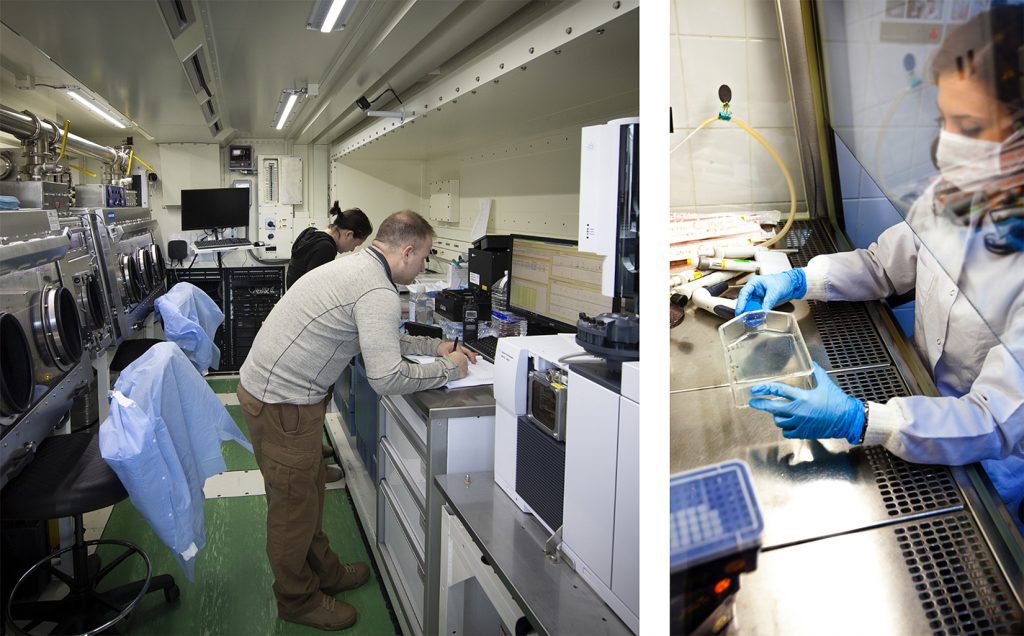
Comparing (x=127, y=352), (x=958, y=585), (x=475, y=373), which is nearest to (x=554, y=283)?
(x=475, y=373)

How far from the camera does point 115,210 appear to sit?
14.2ft

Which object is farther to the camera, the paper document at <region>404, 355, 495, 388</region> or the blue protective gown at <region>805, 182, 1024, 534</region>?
the paper document at <region>404, 355, 495, 388</region>

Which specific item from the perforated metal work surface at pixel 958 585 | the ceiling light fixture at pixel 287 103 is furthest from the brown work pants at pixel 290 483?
the ceiling light fixture at pixel 287 103

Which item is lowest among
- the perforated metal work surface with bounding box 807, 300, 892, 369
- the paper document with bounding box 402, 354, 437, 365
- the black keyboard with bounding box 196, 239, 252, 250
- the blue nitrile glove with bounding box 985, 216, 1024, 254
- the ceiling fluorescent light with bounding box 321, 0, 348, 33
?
the paper document with bounding box 402, 354, 437, 365

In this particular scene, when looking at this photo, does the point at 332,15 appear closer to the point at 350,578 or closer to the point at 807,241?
the point at 807,241

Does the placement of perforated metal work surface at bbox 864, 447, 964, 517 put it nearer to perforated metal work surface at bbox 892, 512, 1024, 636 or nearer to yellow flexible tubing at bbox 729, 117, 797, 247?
perforated metal work surface at bbox 892, 512, 1024, 636

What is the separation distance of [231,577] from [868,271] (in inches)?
109

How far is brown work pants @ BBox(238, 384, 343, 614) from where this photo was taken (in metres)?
2.33

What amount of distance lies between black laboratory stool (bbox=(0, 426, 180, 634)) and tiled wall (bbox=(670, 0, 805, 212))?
71.9 inches

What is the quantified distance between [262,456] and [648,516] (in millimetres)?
2092

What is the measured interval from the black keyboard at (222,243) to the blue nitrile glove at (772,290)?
540 cm

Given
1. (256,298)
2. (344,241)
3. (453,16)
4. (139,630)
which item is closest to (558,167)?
(453,16)

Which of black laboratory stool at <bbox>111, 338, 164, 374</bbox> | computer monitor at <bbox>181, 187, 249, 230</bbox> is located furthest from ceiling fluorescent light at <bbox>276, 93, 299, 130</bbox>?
black laboratory stool at <bbox>111, 338, 164, 374</bbox>

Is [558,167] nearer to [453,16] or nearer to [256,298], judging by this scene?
[453,16]
